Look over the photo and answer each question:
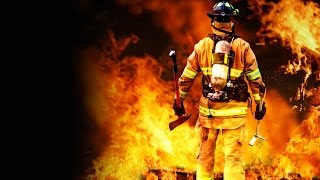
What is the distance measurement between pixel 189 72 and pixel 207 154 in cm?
115

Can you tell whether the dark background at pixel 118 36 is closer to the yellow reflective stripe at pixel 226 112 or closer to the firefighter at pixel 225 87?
the firefighter at pixel 225 87

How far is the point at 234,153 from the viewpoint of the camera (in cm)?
705

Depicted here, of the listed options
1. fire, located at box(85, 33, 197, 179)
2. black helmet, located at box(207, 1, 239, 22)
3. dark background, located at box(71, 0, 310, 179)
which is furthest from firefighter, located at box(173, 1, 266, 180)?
dark background, located at box(71, 0, 310, 179)

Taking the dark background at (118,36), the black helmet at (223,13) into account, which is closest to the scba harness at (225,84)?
the black helmet at (223,13)

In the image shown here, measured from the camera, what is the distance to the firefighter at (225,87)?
6.91 m

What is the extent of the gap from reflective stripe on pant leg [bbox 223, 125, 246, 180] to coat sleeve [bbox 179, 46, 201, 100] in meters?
0.82

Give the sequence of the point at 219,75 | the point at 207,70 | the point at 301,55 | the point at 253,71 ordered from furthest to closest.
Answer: the point at 301,55 < the point at 207,70 < the point at 253,71 < the point at 219,75

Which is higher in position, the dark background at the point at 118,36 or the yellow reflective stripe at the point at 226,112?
the dark background at the point at 118,36

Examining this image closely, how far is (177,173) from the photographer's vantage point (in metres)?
8.23

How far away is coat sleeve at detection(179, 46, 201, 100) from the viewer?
23.6 feet

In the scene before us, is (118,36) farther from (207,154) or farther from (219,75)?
(207,154)

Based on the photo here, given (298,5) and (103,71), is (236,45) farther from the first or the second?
(103,71)

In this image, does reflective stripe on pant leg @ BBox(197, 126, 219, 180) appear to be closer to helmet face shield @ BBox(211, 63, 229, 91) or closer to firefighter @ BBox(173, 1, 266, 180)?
firefighter @ BBox(173, 1, 266, 180)

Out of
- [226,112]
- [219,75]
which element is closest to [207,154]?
[226,112]
